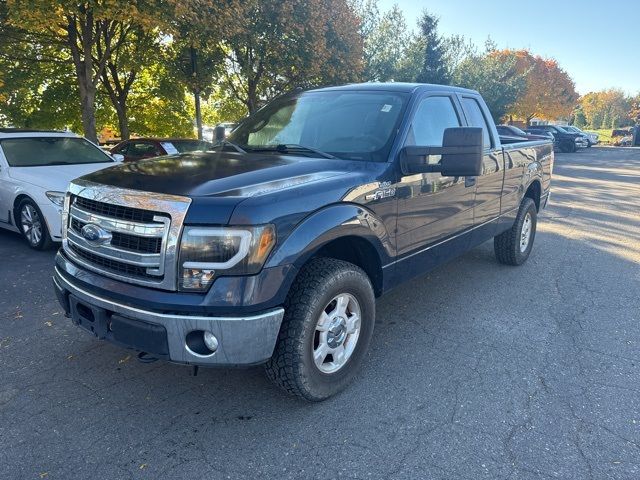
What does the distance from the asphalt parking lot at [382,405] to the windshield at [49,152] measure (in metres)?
2.85

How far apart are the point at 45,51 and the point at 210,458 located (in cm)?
1622

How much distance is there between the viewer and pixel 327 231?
268cm

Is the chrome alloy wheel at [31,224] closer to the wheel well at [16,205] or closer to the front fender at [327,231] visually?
the wheel well at [16,205]

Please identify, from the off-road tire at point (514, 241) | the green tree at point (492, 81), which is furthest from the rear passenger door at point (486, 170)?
the green tree at point (492, 81)

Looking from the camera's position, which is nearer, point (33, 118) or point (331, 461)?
point (331, 461)

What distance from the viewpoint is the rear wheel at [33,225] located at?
606 centimetres

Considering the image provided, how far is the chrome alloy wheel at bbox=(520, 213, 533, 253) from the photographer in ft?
18.8

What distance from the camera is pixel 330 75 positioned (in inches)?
681

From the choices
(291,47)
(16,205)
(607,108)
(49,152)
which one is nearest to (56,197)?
(16,205)

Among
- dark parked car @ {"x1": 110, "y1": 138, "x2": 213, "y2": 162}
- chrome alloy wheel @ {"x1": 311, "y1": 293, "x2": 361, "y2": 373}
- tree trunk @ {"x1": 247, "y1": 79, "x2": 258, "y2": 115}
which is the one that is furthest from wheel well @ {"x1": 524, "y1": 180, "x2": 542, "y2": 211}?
tree trunk @ {"x1": 247, "y1": 79, "x2": 258, "y2": 115}

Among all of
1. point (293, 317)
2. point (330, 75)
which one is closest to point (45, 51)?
point (330, 75)

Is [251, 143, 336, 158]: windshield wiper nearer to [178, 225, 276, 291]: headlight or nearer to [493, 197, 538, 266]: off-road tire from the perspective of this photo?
[178, 225, 276, 291]: headlight

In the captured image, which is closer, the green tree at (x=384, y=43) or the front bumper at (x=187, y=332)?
the front bumper at (x=187, y=332)

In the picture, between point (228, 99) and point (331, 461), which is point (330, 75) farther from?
point (331, 461)
